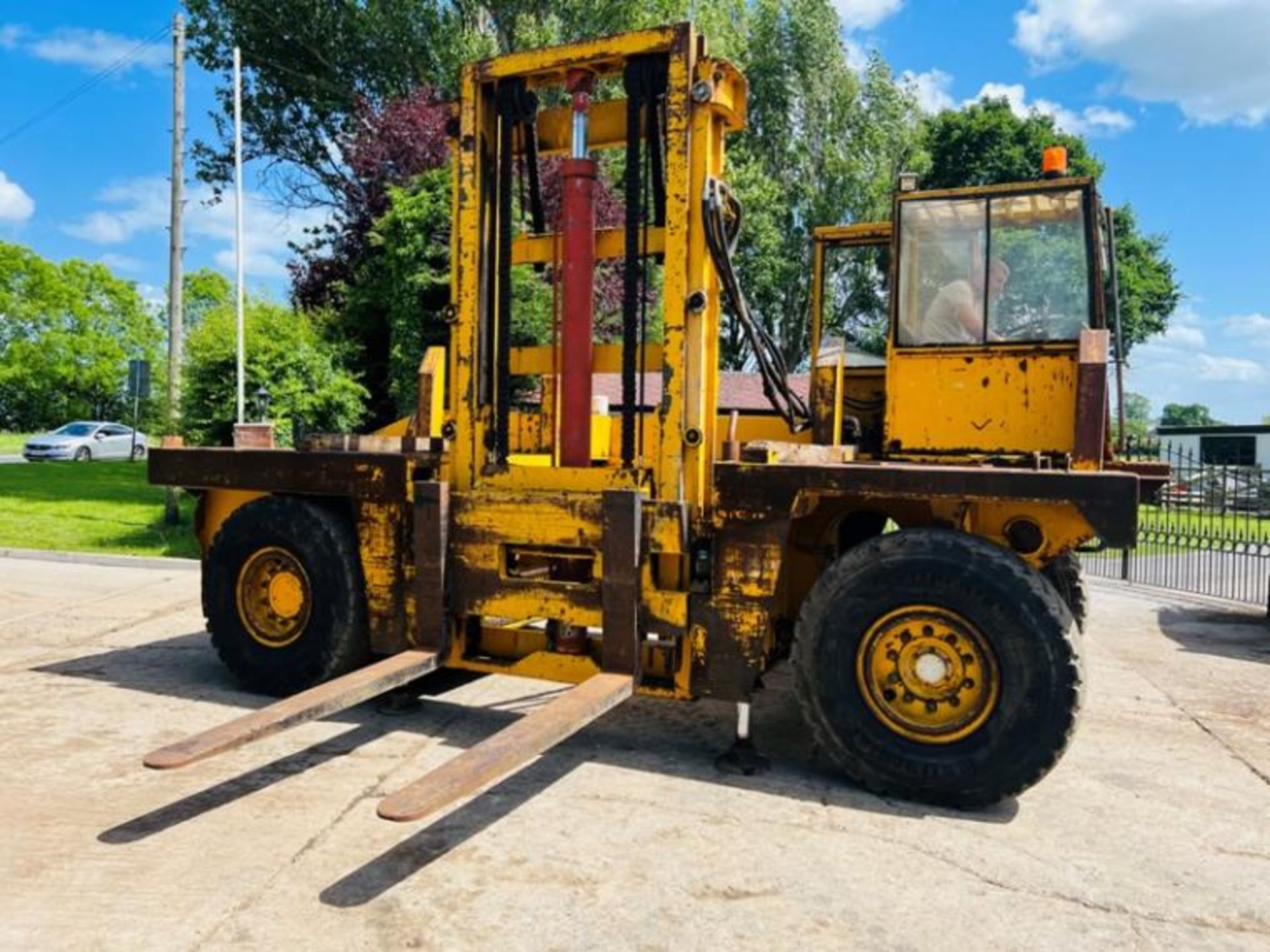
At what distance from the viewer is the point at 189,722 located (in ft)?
16.5

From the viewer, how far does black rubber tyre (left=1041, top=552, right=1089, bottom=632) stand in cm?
618

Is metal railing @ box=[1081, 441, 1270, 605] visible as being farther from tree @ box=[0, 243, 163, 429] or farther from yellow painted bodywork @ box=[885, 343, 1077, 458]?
tree @ box=[0, 243, 163, 429]

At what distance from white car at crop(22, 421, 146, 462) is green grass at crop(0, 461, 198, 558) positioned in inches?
389

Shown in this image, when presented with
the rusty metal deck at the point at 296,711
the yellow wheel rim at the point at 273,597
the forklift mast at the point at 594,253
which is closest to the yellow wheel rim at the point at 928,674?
the forklift mast at the point at 594,253

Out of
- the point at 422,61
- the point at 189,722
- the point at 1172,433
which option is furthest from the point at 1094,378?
the point at 1172,433

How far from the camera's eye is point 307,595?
210 inches

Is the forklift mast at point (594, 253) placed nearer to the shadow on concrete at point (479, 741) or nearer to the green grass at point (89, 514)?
the shadow on concrete at point (479, 741)

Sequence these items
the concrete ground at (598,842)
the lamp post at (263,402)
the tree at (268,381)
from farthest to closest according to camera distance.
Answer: the tree at (268,381)
the lamp post at (263,402)
the concrete ground at (598,842)

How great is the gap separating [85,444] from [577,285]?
32482 mm

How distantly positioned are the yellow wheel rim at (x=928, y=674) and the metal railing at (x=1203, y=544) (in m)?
8.22

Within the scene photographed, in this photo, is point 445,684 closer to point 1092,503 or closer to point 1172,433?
point 1092,503

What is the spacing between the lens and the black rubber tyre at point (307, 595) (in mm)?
5184

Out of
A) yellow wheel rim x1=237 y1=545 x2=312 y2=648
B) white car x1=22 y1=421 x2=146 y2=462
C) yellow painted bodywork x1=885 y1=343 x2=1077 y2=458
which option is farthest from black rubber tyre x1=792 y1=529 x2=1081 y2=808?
white car x1=22 y1=421 x2=146 y2=462

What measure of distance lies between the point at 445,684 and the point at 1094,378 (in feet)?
12.5
